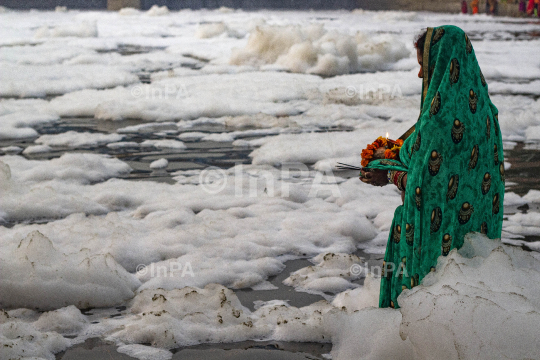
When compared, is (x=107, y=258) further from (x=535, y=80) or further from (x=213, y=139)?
(x=535, y=80)

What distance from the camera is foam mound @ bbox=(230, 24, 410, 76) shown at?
503 inches

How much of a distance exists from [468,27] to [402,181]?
2465 cm

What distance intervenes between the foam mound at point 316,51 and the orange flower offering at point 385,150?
9926 millimetres

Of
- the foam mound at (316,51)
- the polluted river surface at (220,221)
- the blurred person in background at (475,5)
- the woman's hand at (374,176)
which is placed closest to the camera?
the woman's hand at (374,176)

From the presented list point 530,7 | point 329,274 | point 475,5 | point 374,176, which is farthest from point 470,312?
point 475,5

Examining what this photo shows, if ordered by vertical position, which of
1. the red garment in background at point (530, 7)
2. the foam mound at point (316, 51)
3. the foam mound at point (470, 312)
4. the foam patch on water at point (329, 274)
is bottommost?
the foam patch on water at point (329, 274)

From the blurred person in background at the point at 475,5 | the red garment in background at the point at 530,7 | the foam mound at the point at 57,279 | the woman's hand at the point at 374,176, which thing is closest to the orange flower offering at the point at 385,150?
the woman's hand at the point at 374,176

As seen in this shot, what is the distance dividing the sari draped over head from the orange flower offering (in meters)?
0.08

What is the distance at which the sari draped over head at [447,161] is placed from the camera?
244 cm

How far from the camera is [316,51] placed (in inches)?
516

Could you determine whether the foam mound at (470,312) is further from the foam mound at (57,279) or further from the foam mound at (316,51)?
the foam mound at (316,51)

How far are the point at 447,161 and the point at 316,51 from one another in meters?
10.9

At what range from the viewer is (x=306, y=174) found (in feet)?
20.0

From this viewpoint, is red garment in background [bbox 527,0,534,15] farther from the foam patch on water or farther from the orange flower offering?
the orange flower offering
